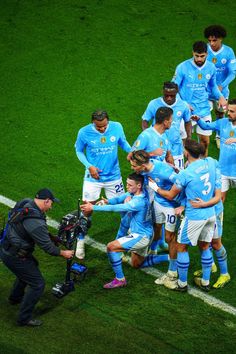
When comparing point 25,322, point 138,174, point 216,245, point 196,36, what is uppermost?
point 196,36

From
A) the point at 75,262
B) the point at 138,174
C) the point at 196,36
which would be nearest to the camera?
the point at 138,174

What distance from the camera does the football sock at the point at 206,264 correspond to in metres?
9.72

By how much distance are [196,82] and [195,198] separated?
372 cm

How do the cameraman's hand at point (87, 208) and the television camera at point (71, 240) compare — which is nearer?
the television camera at point (71, 240)

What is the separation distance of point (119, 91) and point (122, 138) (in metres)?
4.62

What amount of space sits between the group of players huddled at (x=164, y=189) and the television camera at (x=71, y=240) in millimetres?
224

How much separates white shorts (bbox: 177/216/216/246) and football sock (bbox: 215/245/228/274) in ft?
1.26

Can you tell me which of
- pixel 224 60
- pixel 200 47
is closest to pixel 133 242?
pixel 200 47

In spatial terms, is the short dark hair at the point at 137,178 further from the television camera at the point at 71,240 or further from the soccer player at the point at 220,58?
the soccer player at the point at 220,58

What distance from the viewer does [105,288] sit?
32.5ft

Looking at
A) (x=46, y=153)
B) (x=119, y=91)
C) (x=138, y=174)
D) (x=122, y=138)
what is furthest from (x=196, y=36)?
(x=138, y=174)

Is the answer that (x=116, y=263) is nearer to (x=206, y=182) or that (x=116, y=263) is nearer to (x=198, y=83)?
(x=206, y=182)

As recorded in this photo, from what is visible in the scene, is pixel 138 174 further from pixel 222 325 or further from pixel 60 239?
pixel 222 325

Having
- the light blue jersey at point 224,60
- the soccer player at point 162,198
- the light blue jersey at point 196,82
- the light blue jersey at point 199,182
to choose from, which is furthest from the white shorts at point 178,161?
the light blue jersey at point 224,60
